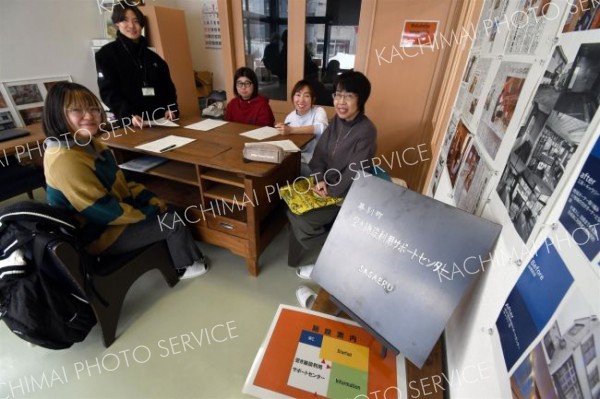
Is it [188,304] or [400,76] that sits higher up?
[400,76]

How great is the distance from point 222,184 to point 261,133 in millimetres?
489

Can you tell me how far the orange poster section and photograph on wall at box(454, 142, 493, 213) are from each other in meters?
0.54

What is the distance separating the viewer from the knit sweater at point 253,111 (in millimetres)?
2291

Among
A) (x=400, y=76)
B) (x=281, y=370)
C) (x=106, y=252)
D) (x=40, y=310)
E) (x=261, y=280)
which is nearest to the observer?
(x=281, y=370)

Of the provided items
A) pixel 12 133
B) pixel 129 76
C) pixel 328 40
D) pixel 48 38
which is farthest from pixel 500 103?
pixel 48 38

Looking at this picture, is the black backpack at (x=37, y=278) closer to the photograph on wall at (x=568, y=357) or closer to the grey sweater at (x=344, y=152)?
the grey sweater at (x=344, y=152)

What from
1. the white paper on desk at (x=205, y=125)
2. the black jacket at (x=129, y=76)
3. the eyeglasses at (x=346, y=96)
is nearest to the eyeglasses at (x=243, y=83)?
the white paper on desk at (x=205, y=125)

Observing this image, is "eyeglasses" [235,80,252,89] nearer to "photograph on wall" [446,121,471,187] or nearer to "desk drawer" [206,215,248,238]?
"desk drawer" [206,215,248,238]

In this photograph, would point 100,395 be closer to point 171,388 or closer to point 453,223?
point 171,388

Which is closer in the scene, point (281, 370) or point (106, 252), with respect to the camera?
point (281, 370)

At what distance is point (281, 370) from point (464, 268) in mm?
614

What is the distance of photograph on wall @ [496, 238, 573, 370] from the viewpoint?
0.43 m

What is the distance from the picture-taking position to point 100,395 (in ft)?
3.99

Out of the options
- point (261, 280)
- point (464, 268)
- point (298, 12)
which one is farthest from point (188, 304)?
point (298, 12)
